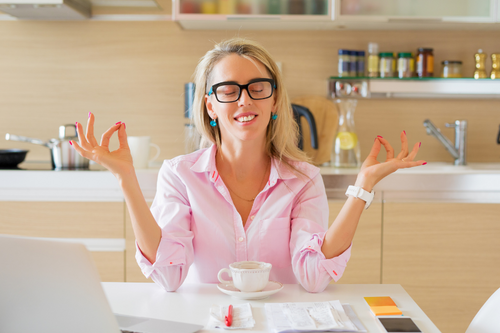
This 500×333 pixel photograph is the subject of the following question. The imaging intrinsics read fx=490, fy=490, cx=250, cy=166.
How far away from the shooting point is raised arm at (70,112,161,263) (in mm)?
1070

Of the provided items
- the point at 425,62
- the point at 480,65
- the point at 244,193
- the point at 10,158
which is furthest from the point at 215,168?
the point at 480,65

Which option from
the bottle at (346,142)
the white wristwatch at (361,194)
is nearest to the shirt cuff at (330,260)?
the white wristwatch at (361,194)

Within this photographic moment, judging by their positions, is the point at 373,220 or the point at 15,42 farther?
the point at 15,42

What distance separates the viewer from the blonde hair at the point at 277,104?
4.66ft

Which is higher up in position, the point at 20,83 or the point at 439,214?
the point at 20,83

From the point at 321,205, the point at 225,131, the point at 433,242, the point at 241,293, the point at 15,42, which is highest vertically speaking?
the point at 15,42

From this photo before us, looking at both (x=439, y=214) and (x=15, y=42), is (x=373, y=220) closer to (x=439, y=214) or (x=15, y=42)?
(x=439, y=214)

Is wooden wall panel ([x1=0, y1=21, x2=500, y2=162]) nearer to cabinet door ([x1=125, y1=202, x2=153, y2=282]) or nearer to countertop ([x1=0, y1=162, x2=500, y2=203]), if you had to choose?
countertop ([x1=0, y1=162, x2=500, y2=203])

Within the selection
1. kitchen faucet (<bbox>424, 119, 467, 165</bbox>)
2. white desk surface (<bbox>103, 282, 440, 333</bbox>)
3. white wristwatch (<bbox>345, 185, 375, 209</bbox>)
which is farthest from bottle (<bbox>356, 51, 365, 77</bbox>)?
white desk surface (<bbox>103, 282, 440, 333</bbox>)

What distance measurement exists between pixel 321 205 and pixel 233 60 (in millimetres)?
481

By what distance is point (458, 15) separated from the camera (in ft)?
7.76

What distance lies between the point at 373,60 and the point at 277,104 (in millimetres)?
1239

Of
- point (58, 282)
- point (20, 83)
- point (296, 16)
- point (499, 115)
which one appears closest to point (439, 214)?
point (499, 115)

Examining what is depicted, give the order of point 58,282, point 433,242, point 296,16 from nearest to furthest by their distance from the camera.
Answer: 1. point 58,282
2. point 433,242
3. point 296,16
